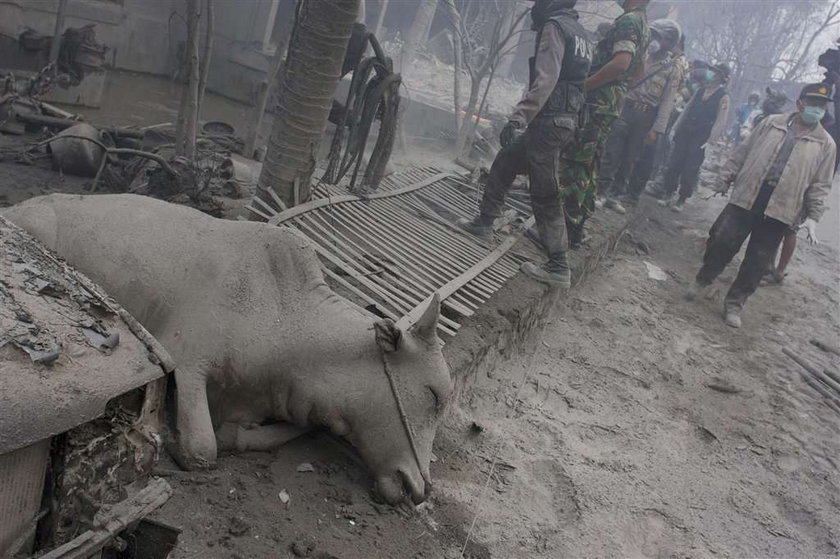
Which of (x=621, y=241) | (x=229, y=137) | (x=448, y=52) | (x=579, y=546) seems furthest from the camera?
Answer: (x=448, y=52)

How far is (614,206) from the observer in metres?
9.88

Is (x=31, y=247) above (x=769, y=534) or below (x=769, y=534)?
above

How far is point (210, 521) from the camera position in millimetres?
2584

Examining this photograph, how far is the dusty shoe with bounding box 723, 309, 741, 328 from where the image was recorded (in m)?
7.56

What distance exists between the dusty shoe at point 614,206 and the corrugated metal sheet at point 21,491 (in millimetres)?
9061

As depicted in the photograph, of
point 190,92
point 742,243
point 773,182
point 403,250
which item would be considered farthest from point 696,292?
point 190,92

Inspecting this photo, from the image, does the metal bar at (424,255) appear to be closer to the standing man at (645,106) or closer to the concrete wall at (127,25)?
the standing man at (645,106)

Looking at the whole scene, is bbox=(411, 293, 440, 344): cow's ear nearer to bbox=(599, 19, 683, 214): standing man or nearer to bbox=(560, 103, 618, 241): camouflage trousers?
bbox=(560, 103, 618, 241): camouflage trousers

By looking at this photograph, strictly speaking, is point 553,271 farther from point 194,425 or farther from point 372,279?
point 194,425

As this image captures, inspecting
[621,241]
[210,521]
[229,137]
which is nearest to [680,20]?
[621,241]

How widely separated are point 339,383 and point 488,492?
120 cm

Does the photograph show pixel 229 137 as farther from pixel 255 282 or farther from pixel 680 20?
pixel 680 20

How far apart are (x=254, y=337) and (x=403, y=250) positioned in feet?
7.76

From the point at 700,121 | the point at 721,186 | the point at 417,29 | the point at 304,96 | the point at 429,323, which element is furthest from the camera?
the point at 417,29
